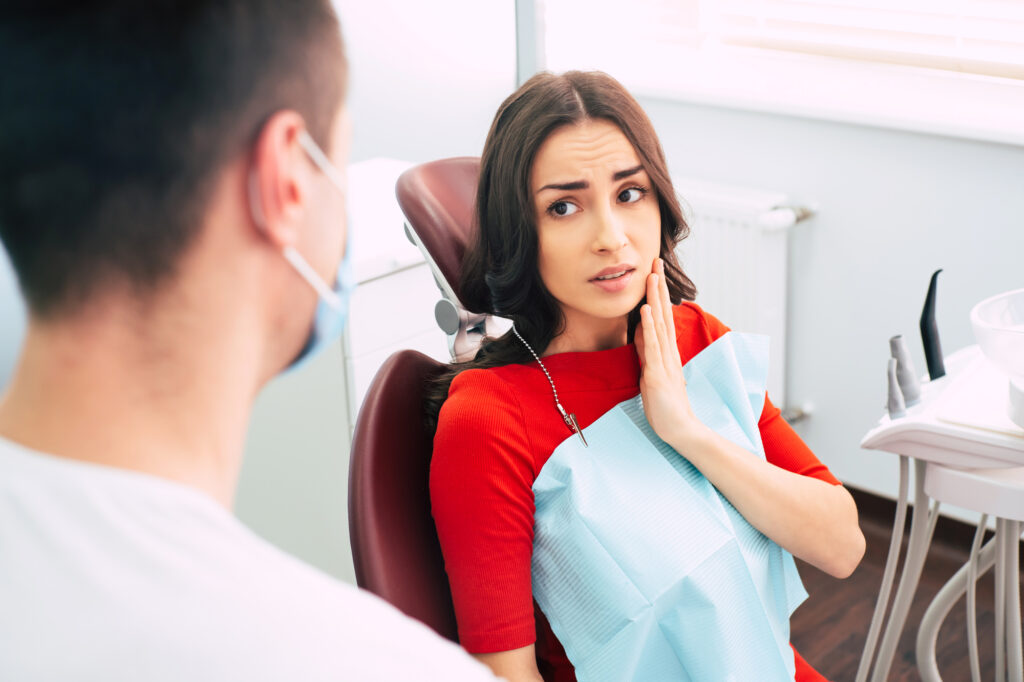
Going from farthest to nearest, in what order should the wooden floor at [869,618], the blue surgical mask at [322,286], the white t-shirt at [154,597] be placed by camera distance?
the wooden floor at [869,618] → the blue surgical mask at [322,286] → the white t-shirt at [154,597]

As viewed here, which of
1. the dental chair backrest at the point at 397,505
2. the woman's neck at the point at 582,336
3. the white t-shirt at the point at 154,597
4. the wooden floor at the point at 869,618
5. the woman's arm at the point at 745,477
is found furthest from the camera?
the wooden floor at the point at 869,618

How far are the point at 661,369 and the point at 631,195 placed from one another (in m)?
0.21

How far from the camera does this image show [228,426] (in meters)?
0.51

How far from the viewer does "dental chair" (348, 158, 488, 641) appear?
1065 mm

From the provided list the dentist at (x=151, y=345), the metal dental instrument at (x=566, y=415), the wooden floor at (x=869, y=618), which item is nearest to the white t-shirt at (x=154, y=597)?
the dentist at (x=151, y=345)

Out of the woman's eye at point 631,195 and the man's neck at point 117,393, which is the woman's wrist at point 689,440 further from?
the man's neck at point 117,393

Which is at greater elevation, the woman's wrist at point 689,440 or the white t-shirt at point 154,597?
the white t-shirt at point 154,597

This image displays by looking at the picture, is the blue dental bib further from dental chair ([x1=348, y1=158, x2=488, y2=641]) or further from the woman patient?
dental chair ([x1=348, y1=158, x2=488, y2=641])

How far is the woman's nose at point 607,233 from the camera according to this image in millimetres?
1192

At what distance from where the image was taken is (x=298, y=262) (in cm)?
53

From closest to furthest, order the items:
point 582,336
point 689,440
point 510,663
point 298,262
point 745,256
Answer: point 298,262 → point 510,663 → point 689,440 → point 582,336 → point 745,256

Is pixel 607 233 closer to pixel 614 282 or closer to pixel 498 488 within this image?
pixel 614 282

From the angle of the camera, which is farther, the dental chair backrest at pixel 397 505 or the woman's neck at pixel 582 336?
the woman's neck at pixel 582 336

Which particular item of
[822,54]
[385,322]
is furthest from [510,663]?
[822,54]
